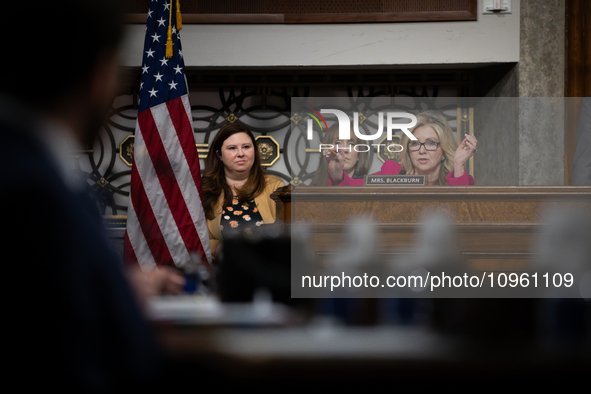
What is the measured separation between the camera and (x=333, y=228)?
1.97 meters

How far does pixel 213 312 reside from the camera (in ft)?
3.17

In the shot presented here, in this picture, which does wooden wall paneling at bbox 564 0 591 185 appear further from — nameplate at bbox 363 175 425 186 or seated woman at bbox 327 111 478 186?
nameplate at bbox 363 175 425 186

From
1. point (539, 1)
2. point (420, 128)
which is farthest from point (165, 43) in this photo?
point (539, 1)

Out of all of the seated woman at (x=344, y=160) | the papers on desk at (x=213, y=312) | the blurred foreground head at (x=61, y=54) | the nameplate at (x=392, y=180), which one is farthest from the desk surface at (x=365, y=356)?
the seated woman at (x=344, y=160)

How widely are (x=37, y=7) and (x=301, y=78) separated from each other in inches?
140

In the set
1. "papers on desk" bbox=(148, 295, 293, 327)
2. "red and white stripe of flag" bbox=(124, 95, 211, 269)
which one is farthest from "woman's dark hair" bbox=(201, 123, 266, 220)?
"papers on desk" bbox=(148, 295, 293, 327)

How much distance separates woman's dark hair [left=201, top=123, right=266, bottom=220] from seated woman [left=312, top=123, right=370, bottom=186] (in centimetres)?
62

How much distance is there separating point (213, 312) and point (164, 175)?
2097 millimetres

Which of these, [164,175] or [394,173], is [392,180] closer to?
[394,173]

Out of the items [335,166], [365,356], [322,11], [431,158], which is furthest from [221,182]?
[365,356]

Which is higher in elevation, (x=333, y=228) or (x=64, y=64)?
(x=64, y=64)

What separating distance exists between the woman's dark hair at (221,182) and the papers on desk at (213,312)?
2097 millimetres

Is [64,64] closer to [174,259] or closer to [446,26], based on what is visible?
[174,259]

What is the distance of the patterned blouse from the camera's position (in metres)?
3.00
